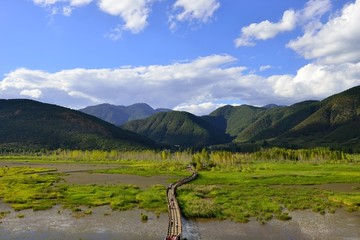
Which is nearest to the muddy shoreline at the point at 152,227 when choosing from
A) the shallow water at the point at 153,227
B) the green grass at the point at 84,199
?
the shallow water at the point at 153,227

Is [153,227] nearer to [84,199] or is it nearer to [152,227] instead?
[152,227]

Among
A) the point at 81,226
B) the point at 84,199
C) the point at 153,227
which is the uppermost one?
the point at 84,199

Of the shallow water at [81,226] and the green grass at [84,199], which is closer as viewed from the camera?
the shallow water at [81,226]

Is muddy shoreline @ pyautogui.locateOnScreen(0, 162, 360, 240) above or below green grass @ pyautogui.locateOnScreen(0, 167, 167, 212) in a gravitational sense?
below

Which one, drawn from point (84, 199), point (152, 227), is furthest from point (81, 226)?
point (84, 199)

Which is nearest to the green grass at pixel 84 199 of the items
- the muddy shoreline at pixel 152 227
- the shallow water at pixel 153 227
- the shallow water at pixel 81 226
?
the shallow water at pixel 81 226

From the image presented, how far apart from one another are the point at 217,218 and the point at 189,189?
30728 millimetres

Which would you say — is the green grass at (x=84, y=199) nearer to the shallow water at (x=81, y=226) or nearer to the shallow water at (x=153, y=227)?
the shallow water at (x=81, y=226)

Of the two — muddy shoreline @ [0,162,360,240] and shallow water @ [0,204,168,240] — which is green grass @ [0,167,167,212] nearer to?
shallow water @ [0,204,168,240]

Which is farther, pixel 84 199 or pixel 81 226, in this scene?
pixel 84 199

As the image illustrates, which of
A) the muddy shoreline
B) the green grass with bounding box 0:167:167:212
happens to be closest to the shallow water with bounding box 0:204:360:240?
the muddy shoreline

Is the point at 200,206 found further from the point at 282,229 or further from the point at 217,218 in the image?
the point at 282,229

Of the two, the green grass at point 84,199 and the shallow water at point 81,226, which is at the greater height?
the green grass at point 84,199

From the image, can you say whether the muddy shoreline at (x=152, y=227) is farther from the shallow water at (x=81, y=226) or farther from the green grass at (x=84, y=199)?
the green grass at (x=84, y=199)
